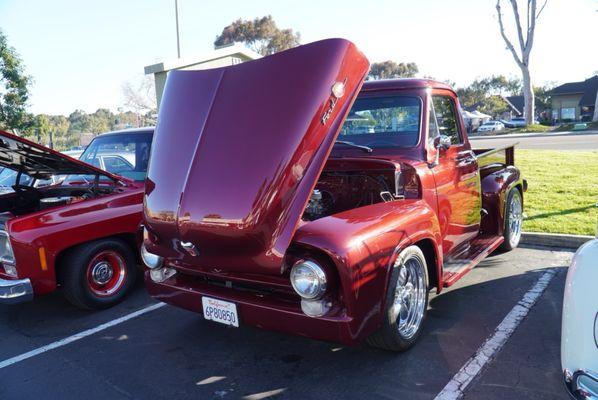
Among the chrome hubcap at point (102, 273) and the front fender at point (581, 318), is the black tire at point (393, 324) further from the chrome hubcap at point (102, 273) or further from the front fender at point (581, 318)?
the chrome hubcap at point (102, 273)

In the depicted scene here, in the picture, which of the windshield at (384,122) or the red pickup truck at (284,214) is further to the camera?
the windshield at (384,122)

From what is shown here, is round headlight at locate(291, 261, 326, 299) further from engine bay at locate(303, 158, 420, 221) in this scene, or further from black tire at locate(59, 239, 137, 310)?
black tire at locate(59, 239, 137, 310)

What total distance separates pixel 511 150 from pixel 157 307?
4.95m

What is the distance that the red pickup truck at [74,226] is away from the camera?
4.42m

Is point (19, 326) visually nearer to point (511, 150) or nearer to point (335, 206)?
point (335, 206)

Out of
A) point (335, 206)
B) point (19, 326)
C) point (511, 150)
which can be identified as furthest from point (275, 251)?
point (511, 150)

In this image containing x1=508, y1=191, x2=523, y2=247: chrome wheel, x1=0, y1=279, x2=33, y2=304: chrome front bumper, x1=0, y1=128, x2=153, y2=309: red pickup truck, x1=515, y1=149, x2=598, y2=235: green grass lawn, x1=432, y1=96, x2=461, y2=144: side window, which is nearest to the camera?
x1=0, y1=279, x2=33, y2=304: chrome front bumper

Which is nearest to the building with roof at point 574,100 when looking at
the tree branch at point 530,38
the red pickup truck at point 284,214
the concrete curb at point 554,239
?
the tree branch at point 530,38

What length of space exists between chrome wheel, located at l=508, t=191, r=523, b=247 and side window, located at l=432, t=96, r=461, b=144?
5.13 feet

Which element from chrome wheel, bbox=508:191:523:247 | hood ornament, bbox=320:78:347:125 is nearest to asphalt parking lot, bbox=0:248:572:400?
chrome wheel, bbox=508:191:523:247

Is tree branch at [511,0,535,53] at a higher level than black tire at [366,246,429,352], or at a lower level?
higher

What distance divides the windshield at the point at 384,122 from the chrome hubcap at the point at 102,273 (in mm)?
2814

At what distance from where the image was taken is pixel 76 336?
4.37 meters

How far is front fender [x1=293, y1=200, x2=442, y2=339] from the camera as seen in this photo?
292 centimetres
